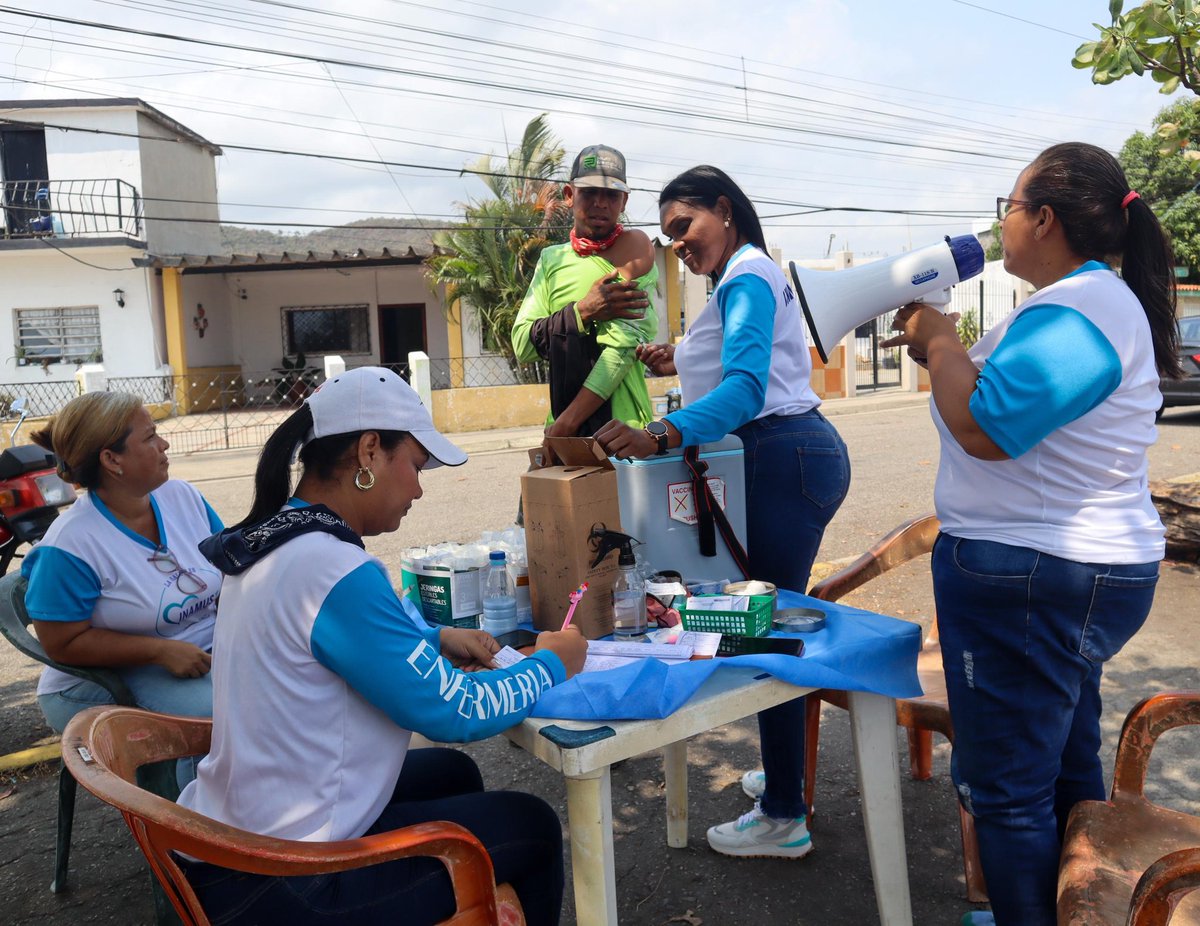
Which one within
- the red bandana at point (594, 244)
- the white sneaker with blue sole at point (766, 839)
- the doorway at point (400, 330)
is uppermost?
the doorway at point (400, 330)

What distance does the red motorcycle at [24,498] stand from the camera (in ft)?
15.1

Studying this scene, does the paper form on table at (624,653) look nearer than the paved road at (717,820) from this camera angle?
Yes

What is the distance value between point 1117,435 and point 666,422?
1.04m

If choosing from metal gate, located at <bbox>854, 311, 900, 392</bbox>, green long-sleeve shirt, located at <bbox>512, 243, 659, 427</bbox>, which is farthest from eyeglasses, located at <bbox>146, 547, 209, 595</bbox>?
metal gate, located at <bbox>854, 311, 900, 392</bbox>

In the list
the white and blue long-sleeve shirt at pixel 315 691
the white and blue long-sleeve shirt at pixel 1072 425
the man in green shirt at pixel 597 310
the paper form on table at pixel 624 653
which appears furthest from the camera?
the man in green shirt at pixel 597 310

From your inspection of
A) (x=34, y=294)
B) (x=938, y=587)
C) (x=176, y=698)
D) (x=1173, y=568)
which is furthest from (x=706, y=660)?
(x=34, y=294)

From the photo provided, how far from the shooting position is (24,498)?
4.68m

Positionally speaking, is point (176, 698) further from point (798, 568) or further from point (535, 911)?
point (798, 568)

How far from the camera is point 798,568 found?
2.74 meters

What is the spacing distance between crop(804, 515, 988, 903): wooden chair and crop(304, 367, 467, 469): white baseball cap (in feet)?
4.32

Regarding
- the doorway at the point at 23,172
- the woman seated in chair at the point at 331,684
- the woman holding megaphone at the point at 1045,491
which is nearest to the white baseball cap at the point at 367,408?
the woman seated in chair at the point at 331,684

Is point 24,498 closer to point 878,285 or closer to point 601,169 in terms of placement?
point 601,169

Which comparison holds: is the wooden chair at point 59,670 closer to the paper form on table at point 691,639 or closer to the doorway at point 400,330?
the paper form on table at point 691,639

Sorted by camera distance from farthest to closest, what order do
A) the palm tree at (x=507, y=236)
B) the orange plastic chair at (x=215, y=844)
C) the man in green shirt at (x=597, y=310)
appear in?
the palm tree at (x=507, y=236) → the man in green shirt at (x=597, y=310) → the orange plastic chair at (x=215, y=844)
